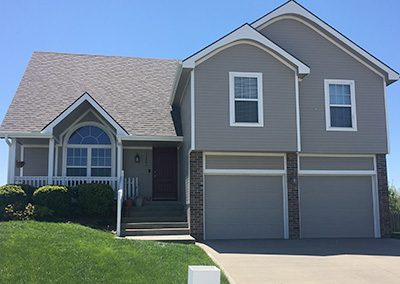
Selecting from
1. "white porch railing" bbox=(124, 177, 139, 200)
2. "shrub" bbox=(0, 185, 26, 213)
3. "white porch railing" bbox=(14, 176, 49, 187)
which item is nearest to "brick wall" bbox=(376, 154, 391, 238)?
"white porch railing" bbox=(124, 177, 139, 200)

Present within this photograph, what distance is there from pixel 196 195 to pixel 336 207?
5.20m

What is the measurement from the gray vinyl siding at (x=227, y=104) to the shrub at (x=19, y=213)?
576cm

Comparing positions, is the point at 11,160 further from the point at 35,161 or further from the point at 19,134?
the point at 35,161

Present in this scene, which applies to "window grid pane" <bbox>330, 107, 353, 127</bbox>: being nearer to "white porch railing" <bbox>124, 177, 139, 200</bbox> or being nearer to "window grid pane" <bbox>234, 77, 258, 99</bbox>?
"window grid pane" <bbox>234, 77, 258, 99</bbox>

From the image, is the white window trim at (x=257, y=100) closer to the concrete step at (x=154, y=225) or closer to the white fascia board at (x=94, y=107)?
the concrete step at (x=154, y=225)

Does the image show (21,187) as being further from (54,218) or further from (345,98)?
(345,98)

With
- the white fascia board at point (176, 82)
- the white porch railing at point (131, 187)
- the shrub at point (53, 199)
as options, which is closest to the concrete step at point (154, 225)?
the shrub at point (53, 199)

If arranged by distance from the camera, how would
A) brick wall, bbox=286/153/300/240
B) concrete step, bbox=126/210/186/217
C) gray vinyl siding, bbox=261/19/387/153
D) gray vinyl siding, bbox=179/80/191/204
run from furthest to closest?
1. gray vinyl siding, bbox=261/19/387/153
2. concrete step, bbox=126/210/186/217
3. gray vinyl siding, bbox=179/80/191/204
4. brick wall, bbox=286/153/300/240

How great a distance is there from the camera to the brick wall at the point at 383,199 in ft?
52.9

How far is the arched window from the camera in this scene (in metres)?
17.3

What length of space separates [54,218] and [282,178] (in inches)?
307

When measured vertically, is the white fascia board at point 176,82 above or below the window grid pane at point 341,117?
above

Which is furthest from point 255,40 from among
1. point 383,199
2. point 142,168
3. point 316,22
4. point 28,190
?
point 28,190

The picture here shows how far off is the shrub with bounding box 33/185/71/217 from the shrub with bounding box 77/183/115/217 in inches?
20.8
